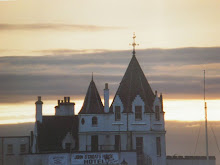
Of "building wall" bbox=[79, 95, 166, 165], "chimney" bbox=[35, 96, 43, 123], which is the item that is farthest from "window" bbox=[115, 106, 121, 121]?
"chimney" bbox=[35, 96, 43, 123]

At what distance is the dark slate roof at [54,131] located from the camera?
270 ft

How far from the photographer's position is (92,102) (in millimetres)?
82125

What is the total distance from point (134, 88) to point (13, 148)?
68.1 ft

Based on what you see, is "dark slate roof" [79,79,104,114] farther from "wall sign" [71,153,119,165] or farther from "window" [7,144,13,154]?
"window" [7,144,13,154]

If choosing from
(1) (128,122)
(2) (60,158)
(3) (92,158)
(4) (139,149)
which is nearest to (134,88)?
(1) (128,122)

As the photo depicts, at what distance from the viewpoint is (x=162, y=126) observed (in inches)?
3201

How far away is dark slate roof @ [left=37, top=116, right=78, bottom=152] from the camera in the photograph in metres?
82.4

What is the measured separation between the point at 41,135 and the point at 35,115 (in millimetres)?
3514

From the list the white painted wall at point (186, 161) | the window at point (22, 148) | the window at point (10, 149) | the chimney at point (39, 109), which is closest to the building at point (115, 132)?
the white painted wall at point (186, 161)

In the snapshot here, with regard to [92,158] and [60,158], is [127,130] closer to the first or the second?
[92,158]

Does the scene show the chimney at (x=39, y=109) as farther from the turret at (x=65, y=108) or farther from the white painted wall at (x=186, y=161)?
the white painted wall at (x=186, y=161)

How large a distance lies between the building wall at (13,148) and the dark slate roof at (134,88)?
655 inches

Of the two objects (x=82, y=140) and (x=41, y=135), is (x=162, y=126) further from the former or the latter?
(x=41, y=135)

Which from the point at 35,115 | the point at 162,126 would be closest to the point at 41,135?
the point at 35,115
